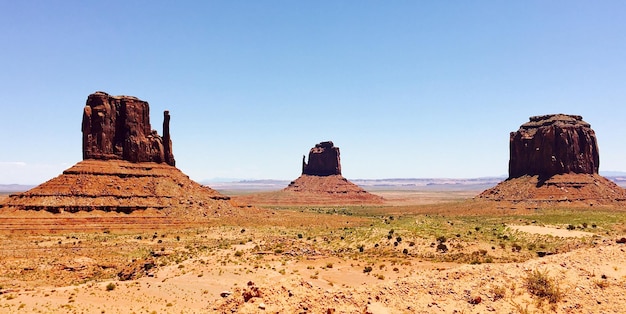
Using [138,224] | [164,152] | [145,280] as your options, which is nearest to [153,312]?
[145,280]

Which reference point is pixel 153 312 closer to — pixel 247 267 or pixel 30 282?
pixel 247 267

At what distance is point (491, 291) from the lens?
18.8m

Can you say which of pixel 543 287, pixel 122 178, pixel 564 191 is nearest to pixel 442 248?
pixel 543 287

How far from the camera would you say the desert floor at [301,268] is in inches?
725

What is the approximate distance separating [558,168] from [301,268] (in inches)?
4280

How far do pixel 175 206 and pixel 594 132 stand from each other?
407ft

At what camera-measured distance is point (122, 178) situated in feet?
254

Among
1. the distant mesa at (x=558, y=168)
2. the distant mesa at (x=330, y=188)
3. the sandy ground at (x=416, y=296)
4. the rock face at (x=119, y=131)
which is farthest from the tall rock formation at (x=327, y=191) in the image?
the sandy ground at (x=416, y=296)

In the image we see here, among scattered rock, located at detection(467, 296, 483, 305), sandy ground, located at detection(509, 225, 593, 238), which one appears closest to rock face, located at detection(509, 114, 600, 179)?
sandy ground, located at detection(509, 225, 593, 238)

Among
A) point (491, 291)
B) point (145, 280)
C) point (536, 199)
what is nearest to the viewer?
point (491, 291)

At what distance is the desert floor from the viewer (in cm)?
1841

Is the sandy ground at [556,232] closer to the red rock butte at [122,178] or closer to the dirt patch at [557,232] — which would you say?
the dirt patch at [557,232]

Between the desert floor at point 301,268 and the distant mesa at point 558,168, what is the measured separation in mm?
40001

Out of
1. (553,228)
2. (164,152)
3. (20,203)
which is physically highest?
(164,152)
